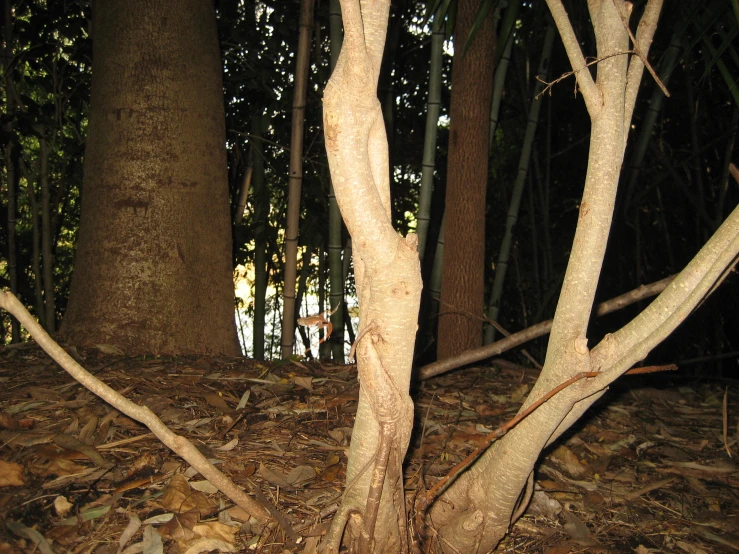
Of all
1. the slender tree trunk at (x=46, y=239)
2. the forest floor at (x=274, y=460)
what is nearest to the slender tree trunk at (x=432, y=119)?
the forest floor at (x=274, y=460)

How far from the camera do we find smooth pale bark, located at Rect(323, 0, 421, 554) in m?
1.12

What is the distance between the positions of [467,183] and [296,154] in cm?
77

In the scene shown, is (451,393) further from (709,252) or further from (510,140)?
(510,140)

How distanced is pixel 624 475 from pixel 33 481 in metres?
1.68

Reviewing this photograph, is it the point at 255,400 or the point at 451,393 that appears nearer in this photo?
the point at 255,400

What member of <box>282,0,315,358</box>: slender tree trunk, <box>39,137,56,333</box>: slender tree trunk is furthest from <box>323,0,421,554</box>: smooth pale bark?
<box>39,137,56,333</box>: slender tree trunk

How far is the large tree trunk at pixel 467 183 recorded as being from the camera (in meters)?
2.75

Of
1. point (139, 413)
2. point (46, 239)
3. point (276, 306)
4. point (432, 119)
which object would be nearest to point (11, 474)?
point (139, 413)

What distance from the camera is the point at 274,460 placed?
A: 1.74 meters

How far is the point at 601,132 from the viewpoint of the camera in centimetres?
126

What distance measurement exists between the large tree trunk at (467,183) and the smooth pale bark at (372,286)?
1486mm

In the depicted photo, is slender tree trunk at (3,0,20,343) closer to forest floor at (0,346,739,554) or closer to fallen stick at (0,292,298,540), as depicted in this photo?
forest floor at (0,346,739,554)

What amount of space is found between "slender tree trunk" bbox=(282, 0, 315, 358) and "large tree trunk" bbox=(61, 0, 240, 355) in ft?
1.06

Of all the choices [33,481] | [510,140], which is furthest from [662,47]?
[33,481]
